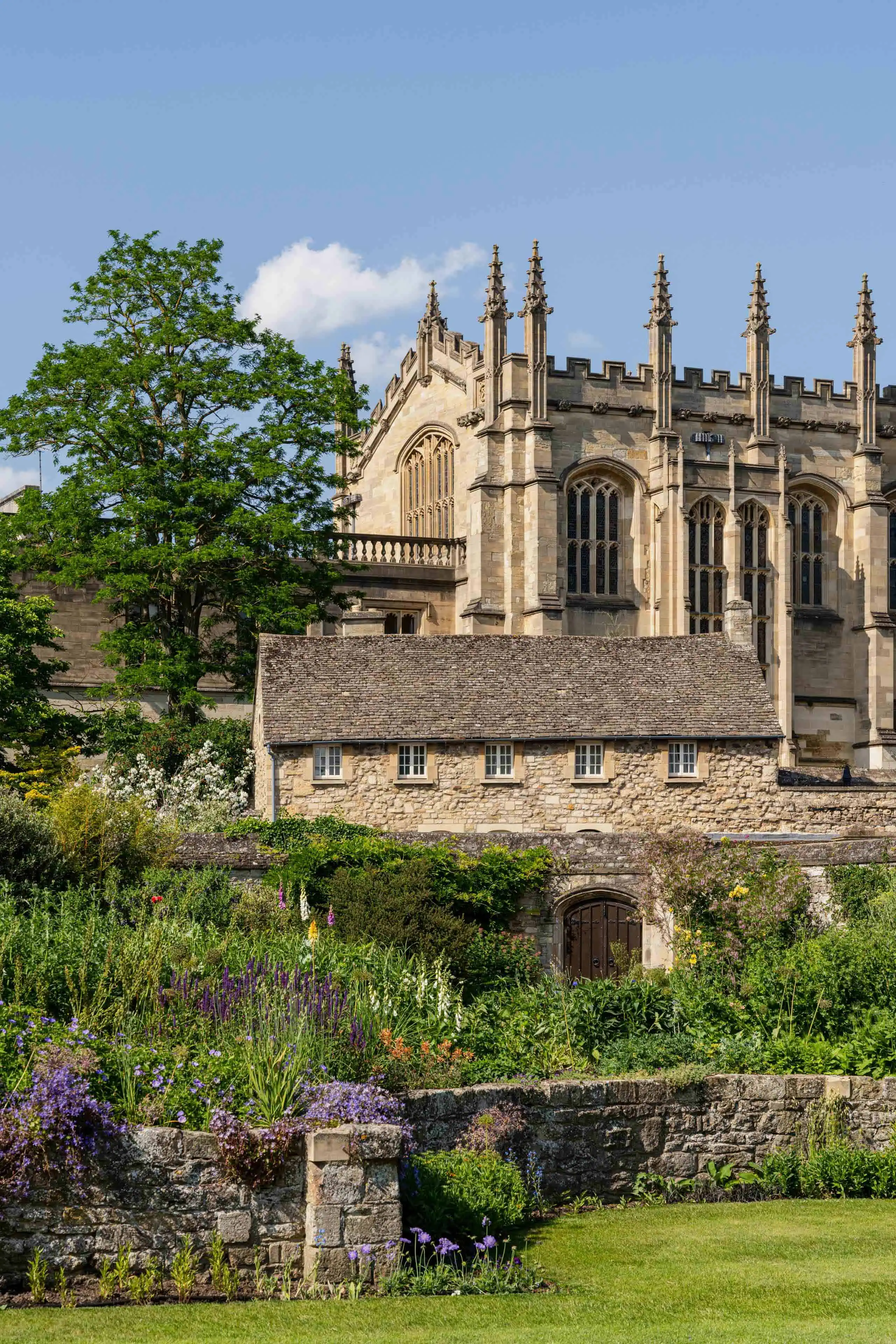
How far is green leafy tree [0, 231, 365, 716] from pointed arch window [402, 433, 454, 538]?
14.1m

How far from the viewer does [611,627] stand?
51812 millimetres

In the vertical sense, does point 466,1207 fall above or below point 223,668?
below

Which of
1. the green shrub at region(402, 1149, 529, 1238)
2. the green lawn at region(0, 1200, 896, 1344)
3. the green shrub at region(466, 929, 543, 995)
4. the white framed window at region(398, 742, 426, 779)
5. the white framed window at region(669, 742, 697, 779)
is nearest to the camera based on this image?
the green lawn at region(0, 1200, 896, 1344)

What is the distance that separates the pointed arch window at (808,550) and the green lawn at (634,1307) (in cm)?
4350

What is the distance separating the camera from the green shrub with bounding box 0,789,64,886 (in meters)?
19.0

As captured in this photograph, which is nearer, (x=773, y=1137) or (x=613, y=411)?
(x=773, y=1137)

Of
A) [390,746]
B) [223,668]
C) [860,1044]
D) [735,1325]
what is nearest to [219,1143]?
[735,1325]

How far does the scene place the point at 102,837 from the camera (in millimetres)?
20828

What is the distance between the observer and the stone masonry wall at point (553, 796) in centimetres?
3028

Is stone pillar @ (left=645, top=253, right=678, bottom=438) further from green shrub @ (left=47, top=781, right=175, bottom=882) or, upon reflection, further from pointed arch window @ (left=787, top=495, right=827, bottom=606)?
green shrub @ (left=47, top=781, right=175, bottom=882)

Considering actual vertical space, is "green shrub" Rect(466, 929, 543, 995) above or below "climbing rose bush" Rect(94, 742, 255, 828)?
below

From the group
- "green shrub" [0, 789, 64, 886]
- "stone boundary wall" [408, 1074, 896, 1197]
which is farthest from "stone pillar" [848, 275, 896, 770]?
"stone boundary wall" [408, 1074, 896, 1197]

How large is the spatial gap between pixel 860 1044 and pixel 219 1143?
6.75 meters

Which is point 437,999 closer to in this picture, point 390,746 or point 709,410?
point 390,746
